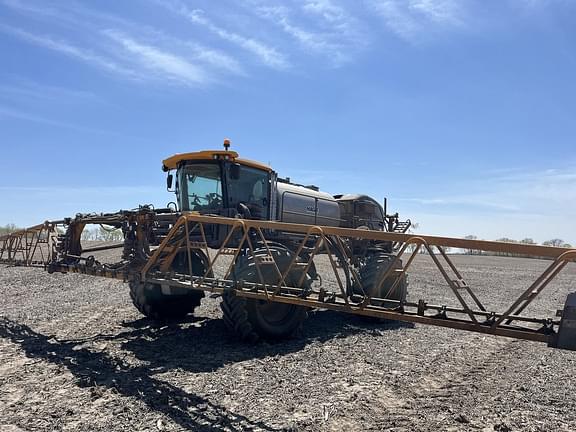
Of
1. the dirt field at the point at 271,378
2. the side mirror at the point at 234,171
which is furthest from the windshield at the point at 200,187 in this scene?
the dirt field at the point at 271,378

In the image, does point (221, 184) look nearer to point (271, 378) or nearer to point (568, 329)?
point (271, 378)

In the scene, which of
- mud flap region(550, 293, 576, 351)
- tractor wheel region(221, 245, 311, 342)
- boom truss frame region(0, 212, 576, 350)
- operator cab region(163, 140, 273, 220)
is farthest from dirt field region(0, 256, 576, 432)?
operator cab region(163, 140, 273, 220)

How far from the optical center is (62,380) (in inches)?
229

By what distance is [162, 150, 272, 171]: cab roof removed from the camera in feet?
28.8

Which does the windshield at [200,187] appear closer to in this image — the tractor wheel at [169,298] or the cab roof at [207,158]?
the cab roof at [207,158]

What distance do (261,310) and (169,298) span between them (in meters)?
2.60

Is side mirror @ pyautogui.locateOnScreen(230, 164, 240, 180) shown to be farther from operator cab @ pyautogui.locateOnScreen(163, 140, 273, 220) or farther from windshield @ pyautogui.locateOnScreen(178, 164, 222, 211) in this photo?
windshield @ pyautogui.locateOnScreen(178, 164, 222, 211)

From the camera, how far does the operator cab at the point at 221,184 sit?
891 cm

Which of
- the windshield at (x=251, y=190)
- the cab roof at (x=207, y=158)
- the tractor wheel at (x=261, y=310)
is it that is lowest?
the tractor wheel at (x=261, y=310)

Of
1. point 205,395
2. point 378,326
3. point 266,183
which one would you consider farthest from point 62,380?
point 378,326

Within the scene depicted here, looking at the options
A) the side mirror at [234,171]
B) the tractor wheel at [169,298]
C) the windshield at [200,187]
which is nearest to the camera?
the side mirror at [234,171]

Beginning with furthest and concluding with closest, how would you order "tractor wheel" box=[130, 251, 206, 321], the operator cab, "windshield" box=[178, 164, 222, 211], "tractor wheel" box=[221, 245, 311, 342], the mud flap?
"tractor wheel" box=[130, 251, 206, 321] < "windshield" box=[178, 164, 222, 211] < the operator cab < "tractor wheel" box=[221, 245, 311, 342] < the mud flap

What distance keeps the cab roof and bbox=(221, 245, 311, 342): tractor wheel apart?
2.21 meters

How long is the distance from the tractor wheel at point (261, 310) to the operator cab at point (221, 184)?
72.8 inches
